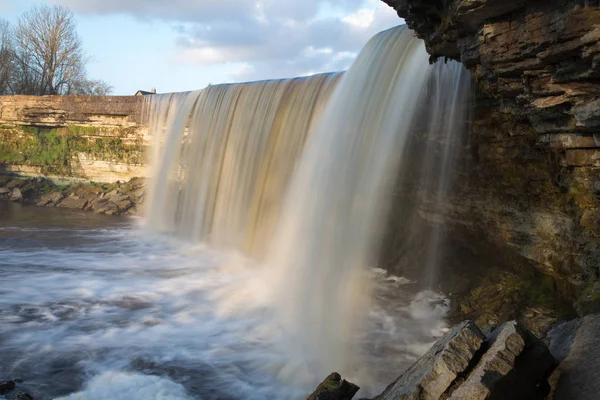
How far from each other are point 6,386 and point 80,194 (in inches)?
745

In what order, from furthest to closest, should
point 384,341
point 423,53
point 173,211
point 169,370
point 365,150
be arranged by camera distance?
point 173,211 < point 365,150 < point 423,53 < point 384,341 < point 169,370

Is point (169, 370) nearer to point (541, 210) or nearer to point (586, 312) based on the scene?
point (586, 312)

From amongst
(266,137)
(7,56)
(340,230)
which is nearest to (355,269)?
(340,230)

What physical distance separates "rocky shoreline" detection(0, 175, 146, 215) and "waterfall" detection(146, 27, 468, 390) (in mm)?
7086

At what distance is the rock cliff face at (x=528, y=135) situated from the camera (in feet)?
16.1

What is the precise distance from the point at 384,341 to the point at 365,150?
3881 millimetres

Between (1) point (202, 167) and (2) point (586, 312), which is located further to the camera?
(1) point (202, 167)

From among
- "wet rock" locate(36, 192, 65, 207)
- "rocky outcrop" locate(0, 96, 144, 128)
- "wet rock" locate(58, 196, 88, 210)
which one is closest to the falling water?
"rocky outcrop" locate(0, 96, 144, 128)

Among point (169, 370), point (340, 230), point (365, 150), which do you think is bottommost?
point (169, 370)

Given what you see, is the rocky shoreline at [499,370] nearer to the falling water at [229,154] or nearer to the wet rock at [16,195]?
the falling water at [229,154]

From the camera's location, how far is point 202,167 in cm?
1834

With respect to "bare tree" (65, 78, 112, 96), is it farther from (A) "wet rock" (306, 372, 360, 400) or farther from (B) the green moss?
(A) "wet rock" (306, 372, 360, 400)

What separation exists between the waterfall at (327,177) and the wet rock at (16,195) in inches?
477

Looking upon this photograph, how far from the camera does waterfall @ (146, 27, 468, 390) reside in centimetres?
886
